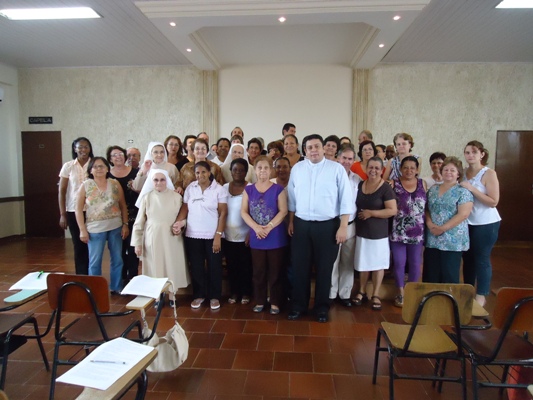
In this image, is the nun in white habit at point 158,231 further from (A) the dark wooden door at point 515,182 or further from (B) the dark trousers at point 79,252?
(A) the dark wooden door at point 515,182

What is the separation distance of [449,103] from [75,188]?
21.4 feet

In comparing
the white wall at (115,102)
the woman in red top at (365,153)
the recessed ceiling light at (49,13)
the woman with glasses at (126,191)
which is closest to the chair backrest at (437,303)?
the woman in red top at (365,153)

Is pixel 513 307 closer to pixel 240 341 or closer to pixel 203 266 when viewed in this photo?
pixel 240 341

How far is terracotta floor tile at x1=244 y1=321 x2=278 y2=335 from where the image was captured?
122 inches

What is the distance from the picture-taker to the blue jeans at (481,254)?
3.38 metres

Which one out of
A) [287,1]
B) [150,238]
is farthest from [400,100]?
[150,238]

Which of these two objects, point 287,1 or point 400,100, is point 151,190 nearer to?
point 287,1

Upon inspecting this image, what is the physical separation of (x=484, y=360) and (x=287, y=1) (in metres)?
3.96

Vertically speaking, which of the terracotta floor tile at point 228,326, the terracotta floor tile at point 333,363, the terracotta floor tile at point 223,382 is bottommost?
the terracotta floor tile at point 223,382

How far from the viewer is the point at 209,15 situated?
4312 mm

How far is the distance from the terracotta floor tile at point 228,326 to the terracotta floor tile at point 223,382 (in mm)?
611

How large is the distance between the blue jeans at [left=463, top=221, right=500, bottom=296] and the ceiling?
103 inches

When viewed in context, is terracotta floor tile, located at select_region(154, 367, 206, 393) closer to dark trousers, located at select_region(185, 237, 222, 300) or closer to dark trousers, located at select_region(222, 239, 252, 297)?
dark trousers, located at select_region(185, 237, 222, 300)

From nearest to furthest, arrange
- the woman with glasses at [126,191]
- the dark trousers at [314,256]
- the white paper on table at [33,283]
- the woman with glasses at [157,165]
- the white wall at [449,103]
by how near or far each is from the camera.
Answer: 1. the white paper on table at [33,283]
2. the dark trousers at [314,256]
3. the woman with glasses at [157,165]
4. the woman with glasses at [126,191]
5. the white wall at [449,103]
